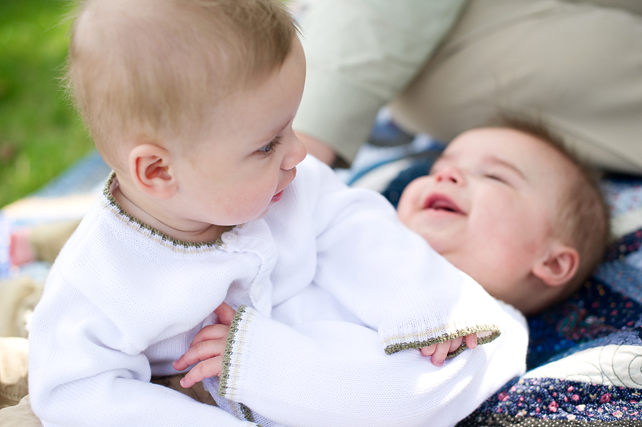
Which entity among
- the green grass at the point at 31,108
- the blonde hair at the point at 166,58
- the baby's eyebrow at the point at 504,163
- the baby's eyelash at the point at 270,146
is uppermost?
the blonde hair at the point at 166,58

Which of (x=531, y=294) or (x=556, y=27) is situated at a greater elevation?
(x=556, y=27)

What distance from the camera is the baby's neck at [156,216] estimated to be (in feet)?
3.08

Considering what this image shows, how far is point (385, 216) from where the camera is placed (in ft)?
4.00

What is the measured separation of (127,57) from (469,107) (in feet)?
4.28

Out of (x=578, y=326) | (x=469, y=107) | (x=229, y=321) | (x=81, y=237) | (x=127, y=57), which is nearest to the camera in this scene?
(x=127, y=57)

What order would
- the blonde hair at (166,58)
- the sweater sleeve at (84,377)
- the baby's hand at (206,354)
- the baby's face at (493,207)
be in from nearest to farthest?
the blonde hair at (166,58) < the sweater sleeve at (84,377) < the baby's hand at (206,354) < the baby's face at (493,207)

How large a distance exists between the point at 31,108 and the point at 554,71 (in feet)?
8.96

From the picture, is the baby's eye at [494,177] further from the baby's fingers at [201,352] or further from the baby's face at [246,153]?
the baby's fingers at [201,352]

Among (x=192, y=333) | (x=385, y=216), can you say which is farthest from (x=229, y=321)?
(x=385, y=216)

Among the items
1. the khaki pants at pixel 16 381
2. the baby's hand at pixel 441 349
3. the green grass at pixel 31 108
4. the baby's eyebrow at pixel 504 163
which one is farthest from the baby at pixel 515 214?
the green grass at pixel 31 108

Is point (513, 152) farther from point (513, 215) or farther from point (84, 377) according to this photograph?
point (84, 377)

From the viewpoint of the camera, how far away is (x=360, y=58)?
5.40 ft

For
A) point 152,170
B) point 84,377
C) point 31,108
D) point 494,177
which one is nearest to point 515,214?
point 494,177

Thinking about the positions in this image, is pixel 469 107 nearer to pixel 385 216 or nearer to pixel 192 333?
pixel 385 216
